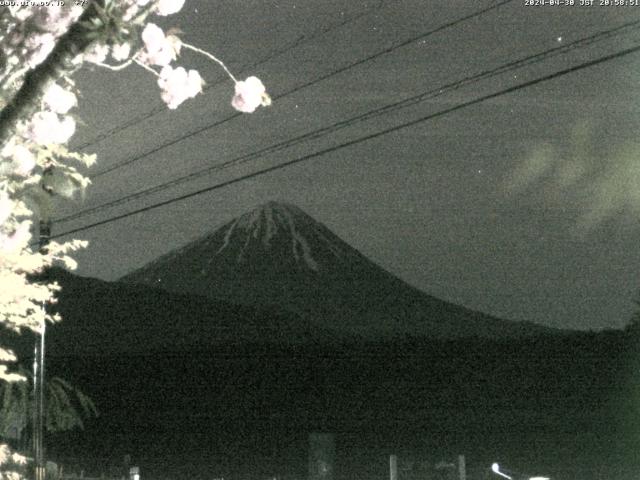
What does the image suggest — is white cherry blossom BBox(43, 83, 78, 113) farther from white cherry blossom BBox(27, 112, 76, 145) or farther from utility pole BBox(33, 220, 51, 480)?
utility pole BBox(33, 220, 51, 480)

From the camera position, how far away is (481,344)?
3041 inches

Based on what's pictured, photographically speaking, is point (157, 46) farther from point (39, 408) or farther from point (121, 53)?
point (39, 408)

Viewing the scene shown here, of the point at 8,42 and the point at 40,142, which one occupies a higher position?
the point at 8,42

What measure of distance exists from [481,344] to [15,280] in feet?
217

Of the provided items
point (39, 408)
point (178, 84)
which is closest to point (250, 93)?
point (178, 84)

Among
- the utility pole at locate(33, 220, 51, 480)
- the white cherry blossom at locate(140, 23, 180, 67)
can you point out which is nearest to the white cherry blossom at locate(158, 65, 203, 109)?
the white cherry blossom at locate(140, 23, 180, 67)

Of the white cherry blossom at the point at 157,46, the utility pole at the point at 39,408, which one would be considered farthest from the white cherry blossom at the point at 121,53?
the utility pole at the point at 39,408

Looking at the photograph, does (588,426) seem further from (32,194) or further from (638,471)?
(32,194)

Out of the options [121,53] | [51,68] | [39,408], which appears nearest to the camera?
[51,68]

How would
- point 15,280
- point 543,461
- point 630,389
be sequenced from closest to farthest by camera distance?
point 15,280 → point 543,461 → point 630,389

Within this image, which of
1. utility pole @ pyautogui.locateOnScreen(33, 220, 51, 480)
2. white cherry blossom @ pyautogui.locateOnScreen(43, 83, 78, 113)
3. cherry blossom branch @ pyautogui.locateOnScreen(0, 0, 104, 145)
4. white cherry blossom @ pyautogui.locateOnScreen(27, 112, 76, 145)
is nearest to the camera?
cherry blossom branch @ pyautogui.locateOnScreen(0, 0, 104, 145)

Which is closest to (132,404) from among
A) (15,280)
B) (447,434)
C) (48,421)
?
(447,434)

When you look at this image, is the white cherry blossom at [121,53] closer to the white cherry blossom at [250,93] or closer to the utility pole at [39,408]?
the white cherry blossom at [250,93]

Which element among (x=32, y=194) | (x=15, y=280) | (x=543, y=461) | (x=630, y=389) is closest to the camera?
(x=32, y=194)
